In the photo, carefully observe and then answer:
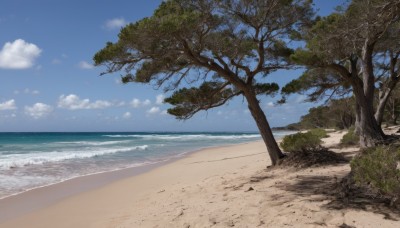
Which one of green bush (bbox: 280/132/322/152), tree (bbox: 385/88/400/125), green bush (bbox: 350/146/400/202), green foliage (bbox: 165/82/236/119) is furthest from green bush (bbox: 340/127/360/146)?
tree (bbox: 385/88/400/125)

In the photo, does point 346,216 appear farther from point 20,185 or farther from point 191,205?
point 20,185

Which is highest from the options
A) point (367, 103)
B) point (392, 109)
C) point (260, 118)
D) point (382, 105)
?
point (392, 109)

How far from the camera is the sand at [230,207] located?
4.70m

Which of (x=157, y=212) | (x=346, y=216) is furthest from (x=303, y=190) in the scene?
(x=157, y=212)

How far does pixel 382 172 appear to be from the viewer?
448 cm

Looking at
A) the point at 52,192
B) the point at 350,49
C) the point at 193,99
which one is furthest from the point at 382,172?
the point at 52,192

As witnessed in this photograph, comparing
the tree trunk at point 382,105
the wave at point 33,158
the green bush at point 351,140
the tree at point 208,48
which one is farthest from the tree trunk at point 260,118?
the wave at point 33,158

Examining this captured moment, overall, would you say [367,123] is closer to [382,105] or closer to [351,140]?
[351,140]

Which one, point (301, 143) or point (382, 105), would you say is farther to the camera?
point (382, 105)

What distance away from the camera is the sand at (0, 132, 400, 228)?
4.70 metres

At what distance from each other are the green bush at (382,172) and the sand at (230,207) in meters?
0.33

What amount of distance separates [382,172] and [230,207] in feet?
7.40

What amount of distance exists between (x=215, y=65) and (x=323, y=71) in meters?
6.48

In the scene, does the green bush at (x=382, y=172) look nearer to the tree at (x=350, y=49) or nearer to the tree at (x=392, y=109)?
the tree at (x=350, y=49)
